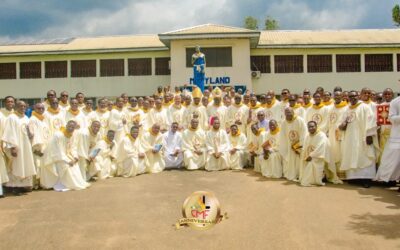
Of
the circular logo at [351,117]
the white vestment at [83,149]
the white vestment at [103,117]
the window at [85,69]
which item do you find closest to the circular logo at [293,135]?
the circular logo at [351,117]

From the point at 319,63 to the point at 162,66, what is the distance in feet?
31.8

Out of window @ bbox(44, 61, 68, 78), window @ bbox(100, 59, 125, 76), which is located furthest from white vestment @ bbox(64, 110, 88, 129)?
window @ bbox(44, 61, 68, 78)

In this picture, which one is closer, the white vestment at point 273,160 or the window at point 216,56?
the white vestment at point 273,160

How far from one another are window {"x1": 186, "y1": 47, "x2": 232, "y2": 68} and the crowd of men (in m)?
10.9

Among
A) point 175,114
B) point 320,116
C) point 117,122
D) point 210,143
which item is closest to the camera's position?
point 320,116

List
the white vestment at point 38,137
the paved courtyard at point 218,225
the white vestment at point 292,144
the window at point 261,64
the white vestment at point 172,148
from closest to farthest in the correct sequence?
the paved courtyard at point 218,225, the white vestment at point 38,137, the white vestment at point 292,144, the white vestment at point 172,148, the window at point 261,64

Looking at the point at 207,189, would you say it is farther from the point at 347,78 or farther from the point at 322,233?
the point at 347,78

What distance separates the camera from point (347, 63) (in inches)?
939

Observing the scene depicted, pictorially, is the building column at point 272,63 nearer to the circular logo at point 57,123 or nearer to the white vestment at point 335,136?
the white vestment at point 335,136

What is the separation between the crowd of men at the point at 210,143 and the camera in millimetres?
8469

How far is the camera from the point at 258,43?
922 inches

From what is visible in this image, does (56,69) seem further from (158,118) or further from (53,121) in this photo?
(53,121)

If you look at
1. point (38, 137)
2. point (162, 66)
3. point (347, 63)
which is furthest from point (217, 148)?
point (347, 63)

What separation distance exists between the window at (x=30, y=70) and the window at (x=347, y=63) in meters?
19.0
